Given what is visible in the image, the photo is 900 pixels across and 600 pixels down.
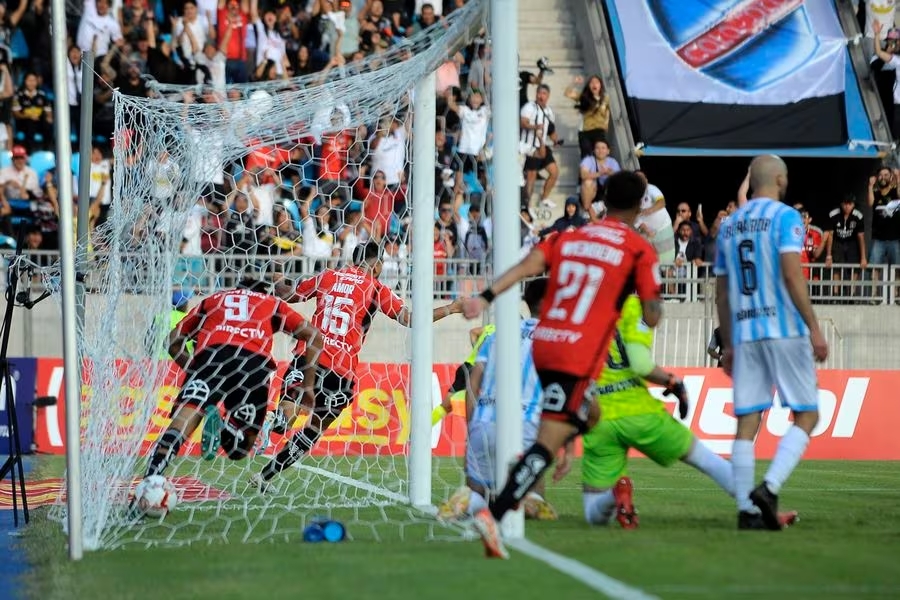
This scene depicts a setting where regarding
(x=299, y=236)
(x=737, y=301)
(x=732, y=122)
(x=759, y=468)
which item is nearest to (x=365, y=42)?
(x=732, y=122)

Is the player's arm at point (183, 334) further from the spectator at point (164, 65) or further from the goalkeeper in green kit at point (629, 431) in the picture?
the spectator at point (164, 65)

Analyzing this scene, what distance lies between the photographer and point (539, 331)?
24.5 feet

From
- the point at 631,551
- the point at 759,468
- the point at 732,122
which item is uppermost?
the point at 732,122

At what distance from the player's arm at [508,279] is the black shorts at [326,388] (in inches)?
178

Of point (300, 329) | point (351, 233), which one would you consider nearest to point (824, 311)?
point (351, 233)

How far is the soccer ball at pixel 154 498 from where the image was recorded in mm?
9328

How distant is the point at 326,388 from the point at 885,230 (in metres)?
10.9

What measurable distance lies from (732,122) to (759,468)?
8628mm

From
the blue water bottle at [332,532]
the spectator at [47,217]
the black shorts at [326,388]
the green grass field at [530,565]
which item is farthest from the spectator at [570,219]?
the blue water bottle at [332,532]

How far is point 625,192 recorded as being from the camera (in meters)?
7.64

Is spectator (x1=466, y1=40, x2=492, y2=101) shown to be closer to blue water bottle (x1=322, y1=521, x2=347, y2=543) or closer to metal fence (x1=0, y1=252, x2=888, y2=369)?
blue water bottle (x1=322, y1=521, x2=347, y2=543)

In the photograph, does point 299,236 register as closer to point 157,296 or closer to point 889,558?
point 157,296

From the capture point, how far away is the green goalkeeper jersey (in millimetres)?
8648

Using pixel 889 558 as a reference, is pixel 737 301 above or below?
above
